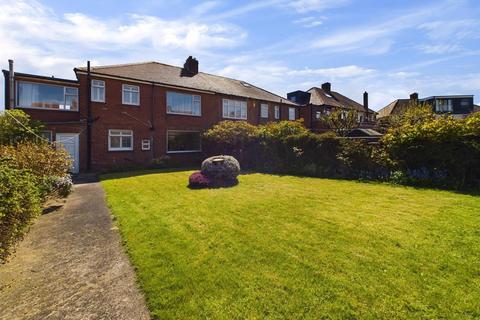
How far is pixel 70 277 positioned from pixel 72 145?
50.8 feet

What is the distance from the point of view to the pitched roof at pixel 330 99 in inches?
1455

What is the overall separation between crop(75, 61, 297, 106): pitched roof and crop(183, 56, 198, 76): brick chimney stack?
57cm

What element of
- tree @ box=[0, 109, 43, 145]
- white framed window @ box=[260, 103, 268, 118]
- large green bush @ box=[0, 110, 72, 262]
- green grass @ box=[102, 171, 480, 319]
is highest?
white framed window @ box=[260, 103, 268, 118]

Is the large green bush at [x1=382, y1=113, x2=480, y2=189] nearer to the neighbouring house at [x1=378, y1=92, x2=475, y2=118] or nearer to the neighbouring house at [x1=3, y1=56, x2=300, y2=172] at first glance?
the neighbouring house at [x1=3, y1=56, x2=300, y2=172]

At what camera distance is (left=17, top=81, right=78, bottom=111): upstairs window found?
54.2 ft

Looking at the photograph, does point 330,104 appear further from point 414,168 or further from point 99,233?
point 99,233

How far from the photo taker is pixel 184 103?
74.5 feet

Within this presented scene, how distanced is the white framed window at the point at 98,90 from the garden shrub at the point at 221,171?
1053 cm

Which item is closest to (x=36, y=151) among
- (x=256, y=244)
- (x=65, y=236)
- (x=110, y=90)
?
(x=65, y=236)

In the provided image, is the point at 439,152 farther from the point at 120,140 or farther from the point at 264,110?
the point at 264,110

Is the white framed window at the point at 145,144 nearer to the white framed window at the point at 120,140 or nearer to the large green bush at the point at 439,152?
the white framed window at the point at 120,140

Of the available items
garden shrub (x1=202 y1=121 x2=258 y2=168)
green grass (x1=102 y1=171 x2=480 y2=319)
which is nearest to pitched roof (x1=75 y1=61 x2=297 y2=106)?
garden shrub (x1=202 y1=121 x2=258 y2=168)

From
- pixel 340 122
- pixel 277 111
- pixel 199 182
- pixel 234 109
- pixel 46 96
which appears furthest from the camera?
pixel 340 122

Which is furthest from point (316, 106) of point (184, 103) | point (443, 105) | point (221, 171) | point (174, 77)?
point (443, 105)
